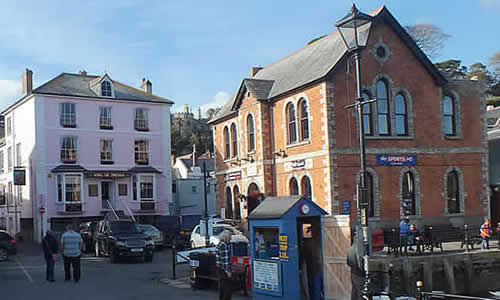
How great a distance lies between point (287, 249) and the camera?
1317cm

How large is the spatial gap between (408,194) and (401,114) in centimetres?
393

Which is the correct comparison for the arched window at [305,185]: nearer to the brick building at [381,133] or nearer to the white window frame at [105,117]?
the brick building at [381,133]

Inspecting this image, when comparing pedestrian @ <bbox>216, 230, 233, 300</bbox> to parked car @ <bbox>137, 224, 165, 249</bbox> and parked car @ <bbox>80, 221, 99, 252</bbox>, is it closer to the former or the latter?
parked car @ <bbox>137, 224, 165, 249</bbox>

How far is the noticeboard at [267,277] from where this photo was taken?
521 inches

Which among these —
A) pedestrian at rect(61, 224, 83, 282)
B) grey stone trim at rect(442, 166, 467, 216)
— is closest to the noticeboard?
pedestrian at rect(61, 224, 83, 282)

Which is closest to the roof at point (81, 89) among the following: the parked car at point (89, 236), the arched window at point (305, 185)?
the parked car at point (89, 236)

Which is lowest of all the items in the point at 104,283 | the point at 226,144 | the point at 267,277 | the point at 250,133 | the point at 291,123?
the point at 104,283

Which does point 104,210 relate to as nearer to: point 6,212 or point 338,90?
point 6,212


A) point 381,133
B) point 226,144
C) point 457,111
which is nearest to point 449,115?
point 457,111

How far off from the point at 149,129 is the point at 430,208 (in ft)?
87.0

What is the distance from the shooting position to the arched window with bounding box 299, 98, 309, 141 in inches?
1121

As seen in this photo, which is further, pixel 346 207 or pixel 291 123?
pixel 291 123

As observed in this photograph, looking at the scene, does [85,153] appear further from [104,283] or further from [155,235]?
[104,283]

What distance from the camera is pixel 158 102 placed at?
4838 cm
